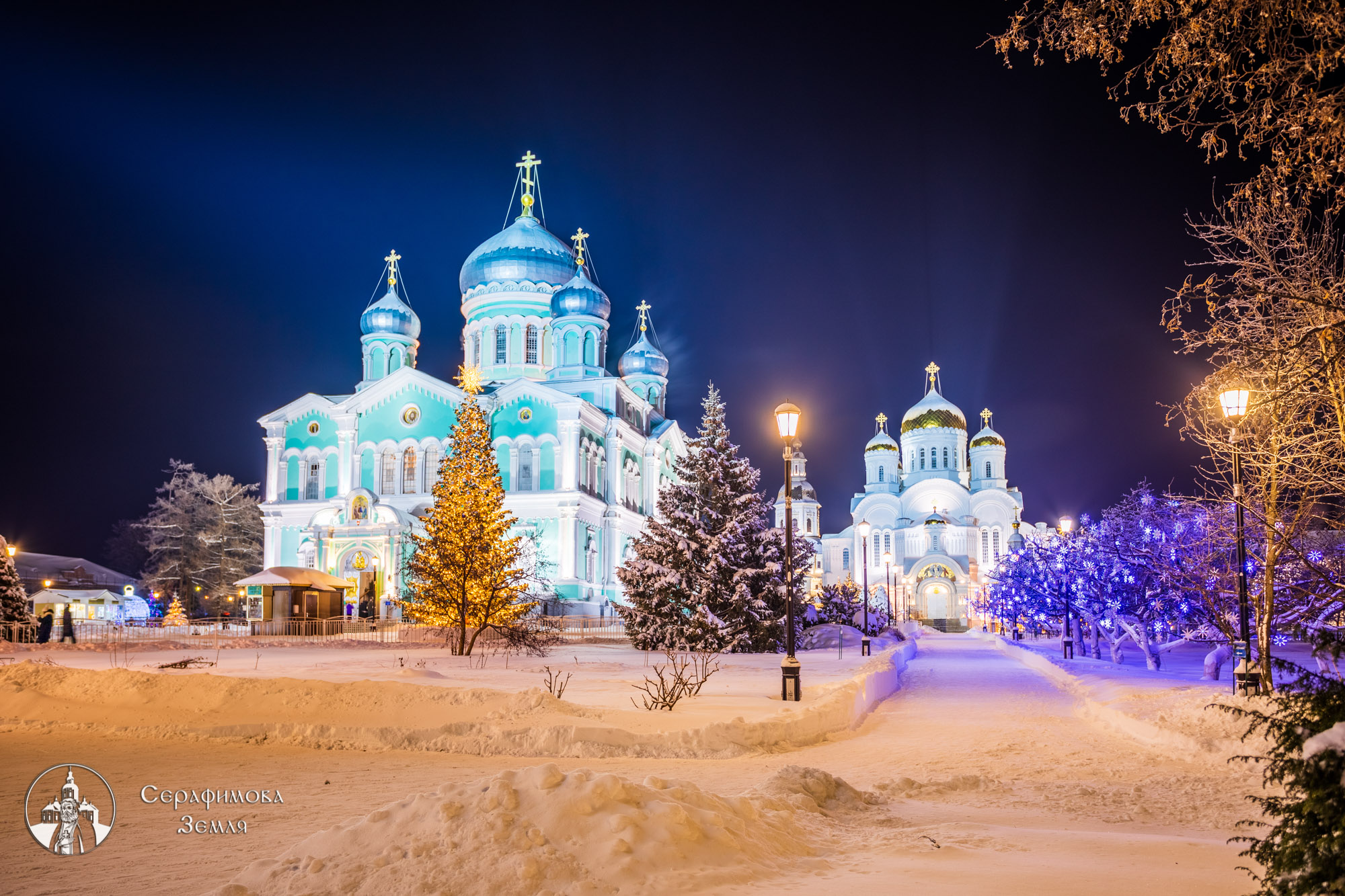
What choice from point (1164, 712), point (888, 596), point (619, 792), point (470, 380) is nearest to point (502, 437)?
point (470, 380)

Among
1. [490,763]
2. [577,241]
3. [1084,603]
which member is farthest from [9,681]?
[577,241]

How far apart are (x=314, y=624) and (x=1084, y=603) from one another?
23499 mm

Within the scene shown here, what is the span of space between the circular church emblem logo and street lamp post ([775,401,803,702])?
8.02m

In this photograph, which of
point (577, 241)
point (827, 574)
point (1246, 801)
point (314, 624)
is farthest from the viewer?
point (827, 574)

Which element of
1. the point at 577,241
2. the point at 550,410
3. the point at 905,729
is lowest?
the point at 905,729

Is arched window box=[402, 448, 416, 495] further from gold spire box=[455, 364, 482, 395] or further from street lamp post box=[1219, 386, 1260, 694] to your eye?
street lamp post box=[1219, 386, 1260, 694]

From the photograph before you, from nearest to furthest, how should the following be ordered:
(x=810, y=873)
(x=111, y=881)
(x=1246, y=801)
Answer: (x=810, y=873), (x=111, y=881), (x=1246, y=801)

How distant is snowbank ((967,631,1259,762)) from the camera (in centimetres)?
998

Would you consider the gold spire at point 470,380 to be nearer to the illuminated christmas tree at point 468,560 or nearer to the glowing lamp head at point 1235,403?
the illuminated christmas tree at point 468,560

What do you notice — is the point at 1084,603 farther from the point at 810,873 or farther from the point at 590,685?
the point at 810,873

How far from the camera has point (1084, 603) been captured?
2694 centimetres

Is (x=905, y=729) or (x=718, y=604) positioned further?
(x=718, y=604)

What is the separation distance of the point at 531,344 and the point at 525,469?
926 centimetres

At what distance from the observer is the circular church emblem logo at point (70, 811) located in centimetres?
630
